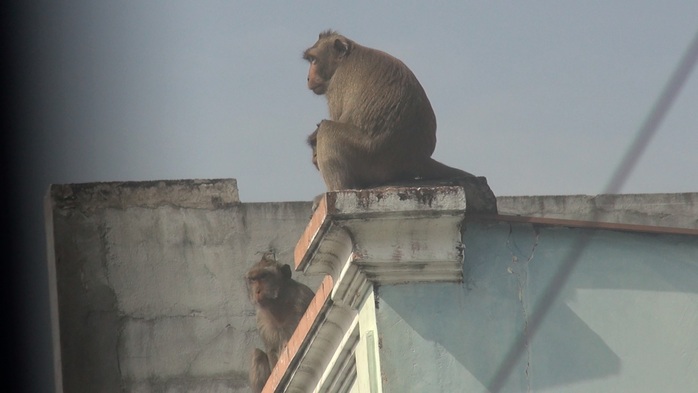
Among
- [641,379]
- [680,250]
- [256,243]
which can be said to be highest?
[256,243]

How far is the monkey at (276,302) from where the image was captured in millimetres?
9750

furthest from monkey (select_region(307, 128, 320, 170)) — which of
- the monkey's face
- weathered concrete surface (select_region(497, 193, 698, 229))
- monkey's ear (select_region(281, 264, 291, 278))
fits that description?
weathered concrete surface (select_region(497, 193, 698, 229))

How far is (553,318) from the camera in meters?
5.53

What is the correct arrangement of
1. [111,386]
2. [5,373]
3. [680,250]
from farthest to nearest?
1. [111,386]
2. [680,250]
3. [5,373]

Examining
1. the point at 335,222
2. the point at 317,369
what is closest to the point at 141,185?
the point at 317,369

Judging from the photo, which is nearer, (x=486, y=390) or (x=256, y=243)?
(x=486, y=390)

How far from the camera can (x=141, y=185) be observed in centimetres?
1156

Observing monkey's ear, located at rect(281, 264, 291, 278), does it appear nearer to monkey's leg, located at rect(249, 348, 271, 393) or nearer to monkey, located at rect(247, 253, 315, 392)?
monkey, located at rect(247, 253, 315, 392)

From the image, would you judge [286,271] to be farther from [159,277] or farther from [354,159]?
[354,159]

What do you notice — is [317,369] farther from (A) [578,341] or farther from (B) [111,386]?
(B) [111,386]

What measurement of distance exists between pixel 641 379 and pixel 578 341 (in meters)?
0.28

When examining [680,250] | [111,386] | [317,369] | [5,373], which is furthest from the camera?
[111,386]

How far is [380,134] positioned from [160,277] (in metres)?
5.34

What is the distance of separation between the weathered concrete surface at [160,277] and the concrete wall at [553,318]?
19.7ft
